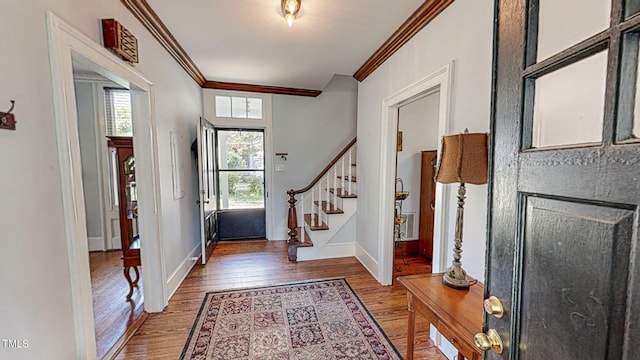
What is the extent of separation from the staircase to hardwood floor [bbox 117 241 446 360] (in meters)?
0.16

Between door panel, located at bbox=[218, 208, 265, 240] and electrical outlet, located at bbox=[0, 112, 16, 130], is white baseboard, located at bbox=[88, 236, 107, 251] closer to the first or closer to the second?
door panel, located at bbox=[218, 208, 265, 240]

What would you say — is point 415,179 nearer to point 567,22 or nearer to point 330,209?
point 330,209

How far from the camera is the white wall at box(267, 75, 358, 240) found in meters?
4.36

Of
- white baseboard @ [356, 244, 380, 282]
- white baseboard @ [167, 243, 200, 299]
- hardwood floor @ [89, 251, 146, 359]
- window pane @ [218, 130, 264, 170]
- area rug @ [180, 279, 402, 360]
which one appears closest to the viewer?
area rug @ [180, 279, 402, 360]

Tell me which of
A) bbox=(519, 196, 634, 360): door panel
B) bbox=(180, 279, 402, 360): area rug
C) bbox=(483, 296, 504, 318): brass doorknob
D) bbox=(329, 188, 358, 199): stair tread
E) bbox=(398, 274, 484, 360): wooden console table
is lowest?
bbox=(180, 279, 402, 360): area rug

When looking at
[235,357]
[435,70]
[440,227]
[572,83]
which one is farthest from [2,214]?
[435,70]

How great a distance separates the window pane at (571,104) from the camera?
50 cm

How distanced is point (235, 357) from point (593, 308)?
2012 millimetres

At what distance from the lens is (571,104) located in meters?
0.56

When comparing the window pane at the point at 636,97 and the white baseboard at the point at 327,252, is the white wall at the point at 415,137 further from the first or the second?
the window pane at the point at 636,97

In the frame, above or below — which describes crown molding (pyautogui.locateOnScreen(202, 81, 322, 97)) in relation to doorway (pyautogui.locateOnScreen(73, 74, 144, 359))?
above

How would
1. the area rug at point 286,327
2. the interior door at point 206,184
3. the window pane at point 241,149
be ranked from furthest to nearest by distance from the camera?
the window pane at point 241,149 < the interior door at point 206,184 < the area rug at point 286,327

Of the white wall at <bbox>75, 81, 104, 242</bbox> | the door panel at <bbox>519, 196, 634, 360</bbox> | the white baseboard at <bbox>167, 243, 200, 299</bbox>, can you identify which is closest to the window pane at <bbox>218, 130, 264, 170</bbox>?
the white baseboard at <bbox>167, 243, 200, 299</bbox>

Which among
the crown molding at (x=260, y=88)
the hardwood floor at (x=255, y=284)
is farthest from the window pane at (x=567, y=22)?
the crown molding at (x=260, y=88)
